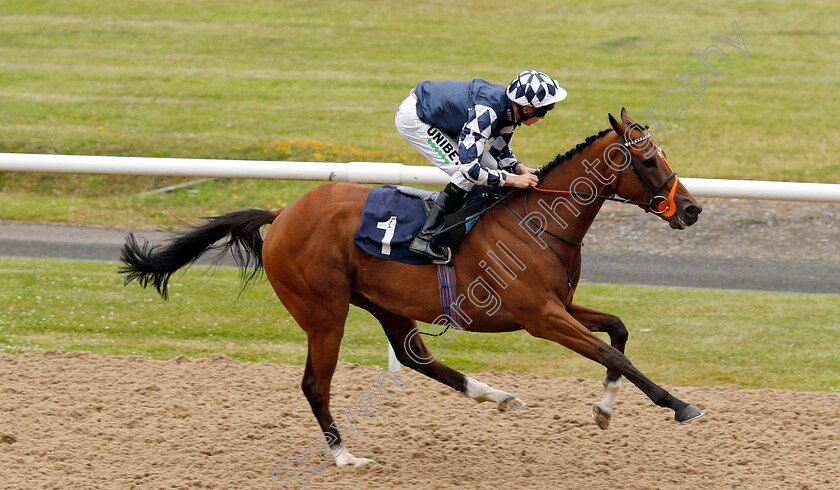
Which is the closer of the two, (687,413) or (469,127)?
(687,413)

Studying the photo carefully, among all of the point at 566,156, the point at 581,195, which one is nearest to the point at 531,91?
the point at 566,156

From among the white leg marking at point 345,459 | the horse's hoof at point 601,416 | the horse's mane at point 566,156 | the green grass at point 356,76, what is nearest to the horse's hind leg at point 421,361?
the horse's hoof at point 601,416

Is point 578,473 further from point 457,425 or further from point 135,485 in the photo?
point 135,485

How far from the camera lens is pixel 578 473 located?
4.90 meters

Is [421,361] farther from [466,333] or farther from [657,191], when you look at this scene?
[466,333]

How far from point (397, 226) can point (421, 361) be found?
0.90 metres

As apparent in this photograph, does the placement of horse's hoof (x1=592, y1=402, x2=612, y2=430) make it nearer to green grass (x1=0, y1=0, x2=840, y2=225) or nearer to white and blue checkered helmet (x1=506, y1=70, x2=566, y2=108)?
white and blue checkered helmet (x1=506, y1=70, x2=566, y2=108)

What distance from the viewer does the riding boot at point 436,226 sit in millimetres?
4930

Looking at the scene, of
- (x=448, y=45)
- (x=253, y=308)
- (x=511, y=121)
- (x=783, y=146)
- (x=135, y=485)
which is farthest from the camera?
(x=448, y=45)

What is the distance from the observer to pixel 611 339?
16.5 feet

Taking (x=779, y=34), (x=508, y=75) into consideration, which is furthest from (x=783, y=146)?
(x=779, y=34)

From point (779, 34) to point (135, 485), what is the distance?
17.2 metres

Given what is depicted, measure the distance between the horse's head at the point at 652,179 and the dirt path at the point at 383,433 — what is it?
Answer: 1.32 meters

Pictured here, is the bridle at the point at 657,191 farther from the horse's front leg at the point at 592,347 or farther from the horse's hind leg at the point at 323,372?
the horse's hind leg at the point at 323,372
